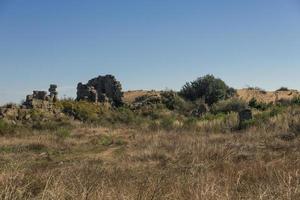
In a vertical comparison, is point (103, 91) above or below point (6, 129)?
above

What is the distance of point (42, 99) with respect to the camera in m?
35.0

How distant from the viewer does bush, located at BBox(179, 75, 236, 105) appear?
43319mm

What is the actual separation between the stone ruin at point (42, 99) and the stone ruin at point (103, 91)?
325cm

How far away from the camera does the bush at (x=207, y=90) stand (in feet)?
142

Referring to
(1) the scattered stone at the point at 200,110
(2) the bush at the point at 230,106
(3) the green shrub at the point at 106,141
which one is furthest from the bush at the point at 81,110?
(3) the green shrub at the point at 106,141

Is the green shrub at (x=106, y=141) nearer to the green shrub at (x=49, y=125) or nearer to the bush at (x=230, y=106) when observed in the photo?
the green shrub at (x=49, y=125)

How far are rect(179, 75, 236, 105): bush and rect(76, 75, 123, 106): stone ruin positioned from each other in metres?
7.35

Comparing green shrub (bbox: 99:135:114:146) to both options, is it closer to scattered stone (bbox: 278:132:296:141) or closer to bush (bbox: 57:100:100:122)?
scattered stone (bbox: 278:132:296:141)

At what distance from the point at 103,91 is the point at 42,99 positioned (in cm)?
652

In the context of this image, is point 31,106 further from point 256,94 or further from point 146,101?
point 256,94

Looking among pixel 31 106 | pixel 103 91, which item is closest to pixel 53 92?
pixel 31 106

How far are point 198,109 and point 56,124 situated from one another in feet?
37.8

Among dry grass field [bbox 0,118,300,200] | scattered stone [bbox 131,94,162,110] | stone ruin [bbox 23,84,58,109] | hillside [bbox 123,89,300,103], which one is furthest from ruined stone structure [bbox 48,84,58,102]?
dry grass field [bbox 0,118,300,200]

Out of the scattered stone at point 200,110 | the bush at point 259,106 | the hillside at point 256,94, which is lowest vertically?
the scattered stone at point 200,110
